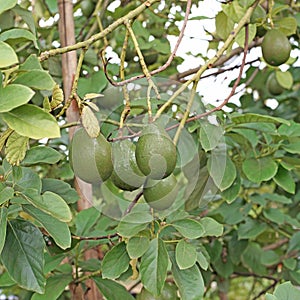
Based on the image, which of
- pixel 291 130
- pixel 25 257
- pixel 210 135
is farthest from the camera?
pixel 291 130

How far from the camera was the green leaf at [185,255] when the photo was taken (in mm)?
1003

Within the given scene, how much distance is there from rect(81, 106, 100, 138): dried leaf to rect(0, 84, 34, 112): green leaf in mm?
131

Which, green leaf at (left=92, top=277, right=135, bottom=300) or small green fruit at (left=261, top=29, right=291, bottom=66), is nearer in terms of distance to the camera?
green leaf at (left=92, top=277, right=135, bottom=300)

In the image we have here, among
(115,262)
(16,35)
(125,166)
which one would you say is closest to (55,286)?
(115,262)

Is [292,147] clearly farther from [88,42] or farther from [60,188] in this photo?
[88,42]

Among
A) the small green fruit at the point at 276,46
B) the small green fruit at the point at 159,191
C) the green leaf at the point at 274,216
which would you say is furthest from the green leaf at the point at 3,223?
the green leaf at the point at 274,216

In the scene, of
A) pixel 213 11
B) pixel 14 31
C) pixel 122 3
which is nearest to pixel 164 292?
pixel 14 31

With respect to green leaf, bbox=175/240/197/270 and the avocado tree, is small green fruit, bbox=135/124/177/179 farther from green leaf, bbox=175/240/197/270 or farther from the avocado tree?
green leaf, bbox=175/240/197/270

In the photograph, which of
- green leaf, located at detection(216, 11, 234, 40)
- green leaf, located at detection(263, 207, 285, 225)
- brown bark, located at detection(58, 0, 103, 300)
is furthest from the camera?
green leaf, located at detection(263, 207, 285, 225)

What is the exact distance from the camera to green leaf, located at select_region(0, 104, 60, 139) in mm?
749

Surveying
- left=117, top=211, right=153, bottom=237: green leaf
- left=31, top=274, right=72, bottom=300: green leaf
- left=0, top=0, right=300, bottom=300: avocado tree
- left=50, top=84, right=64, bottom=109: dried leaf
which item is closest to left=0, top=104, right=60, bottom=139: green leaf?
left=0, top=0, right=300, bottom=300: avocado tree

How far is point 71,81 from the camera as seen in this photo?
1539 millimetres

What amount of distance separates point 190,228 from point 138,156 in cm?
21

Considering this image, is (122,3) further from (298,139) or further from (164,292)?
(164,292)
